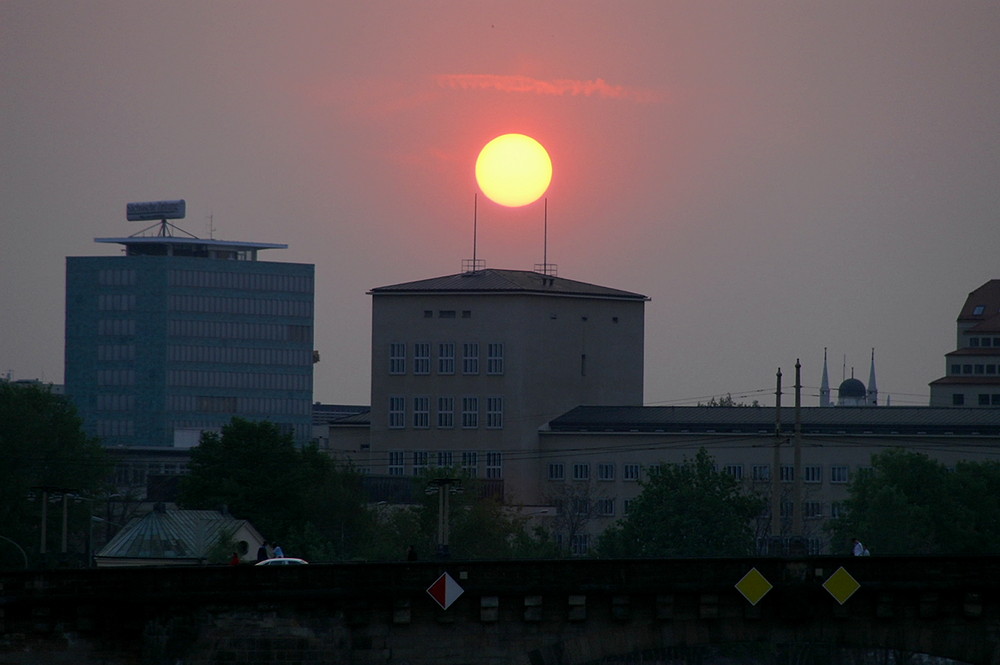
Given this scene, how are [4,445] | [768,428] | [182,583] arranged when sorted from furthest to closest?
[768,428], [4,445], [182,583]

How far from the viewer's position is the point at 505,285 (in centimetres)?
17925

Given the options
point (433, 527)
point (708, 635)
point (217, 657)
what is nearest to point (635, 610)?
point (708, 635)

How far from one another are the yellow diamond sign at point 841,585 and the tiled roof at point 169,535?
64338 millimetres

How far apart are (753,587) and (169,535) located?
66831 millimetres

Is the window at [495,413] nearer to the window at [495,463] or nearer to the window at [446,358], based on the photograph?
the window at [495,463]

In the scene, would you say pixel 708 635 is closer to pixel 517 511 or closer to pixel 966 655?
pixel 966 655

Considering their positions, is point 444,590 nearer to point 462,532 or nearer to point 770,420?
point 462,532

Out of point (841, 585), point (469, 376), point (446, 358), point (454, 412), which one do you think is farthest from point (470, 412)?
point (841, 585)

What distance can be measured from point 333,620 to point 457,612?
12.6ft

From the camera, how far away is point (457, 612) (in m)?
62.1

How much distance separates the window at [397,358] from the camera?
583 feet

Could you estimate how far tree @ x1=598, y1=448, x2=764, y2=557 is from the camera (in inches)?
5659

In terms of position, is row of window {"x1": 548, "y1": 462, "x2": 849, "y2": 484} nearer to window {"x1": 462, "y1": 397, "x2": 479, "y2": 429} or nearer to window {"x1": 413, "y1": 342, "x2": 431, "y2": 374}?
window {"x1": 462, "y1": 397, "x2": 479, "y2": 429}

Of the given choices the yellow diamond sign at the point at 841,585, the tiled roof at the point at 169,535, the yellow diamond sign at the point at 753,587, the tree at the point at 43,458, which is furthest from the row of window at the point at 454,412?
the yellow diamond sign at the point at 841,585
